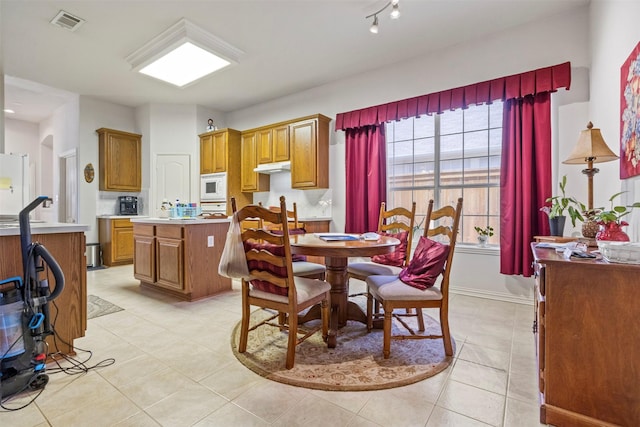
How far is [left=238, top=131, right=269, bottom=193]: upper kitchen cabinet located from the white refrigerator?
2782mm

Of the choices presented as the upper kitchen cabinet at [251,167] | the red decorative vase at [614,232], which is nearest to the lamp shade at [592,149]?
the red decorative vase at [614,232]

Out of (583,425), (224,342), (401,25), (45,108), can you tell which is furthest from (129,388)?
(45,108)

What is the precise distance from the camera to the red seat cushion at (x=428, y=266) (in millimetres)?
2004

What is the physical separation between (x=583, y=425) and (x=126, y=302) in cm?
367

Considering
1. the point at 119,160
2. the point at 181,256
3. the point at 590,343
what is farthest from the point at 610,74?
the point at 119,160

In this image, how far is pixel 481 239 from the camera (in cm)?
348

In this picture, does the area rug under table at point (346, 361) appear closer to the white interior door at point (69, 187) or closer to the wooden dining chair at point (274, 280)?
the wooden dining chair at point (274, 280)

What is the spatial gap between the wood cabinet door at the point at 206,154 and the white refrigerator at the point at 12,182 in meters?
2.49

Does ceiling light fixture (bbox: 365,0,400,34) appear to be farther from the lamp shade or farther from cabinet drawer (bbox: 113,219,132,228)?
cabinet drawer (bbox: 113,219,132,228)

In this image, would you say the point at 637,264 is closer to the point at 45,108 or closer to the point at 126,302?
the point at 126,302

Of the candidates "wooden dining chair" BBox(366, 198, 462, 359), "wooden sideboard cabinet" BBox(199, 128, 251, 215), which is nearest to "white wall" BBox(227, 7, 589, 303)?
"wooden sideboard cabinet" BBox(199, 128, 251, 215)

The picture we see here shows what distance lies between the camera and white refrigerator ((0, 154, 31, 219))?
3.25m

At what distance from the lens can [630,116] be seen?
71.9 inches

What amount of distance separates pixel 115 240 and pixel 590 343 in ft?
19.4
